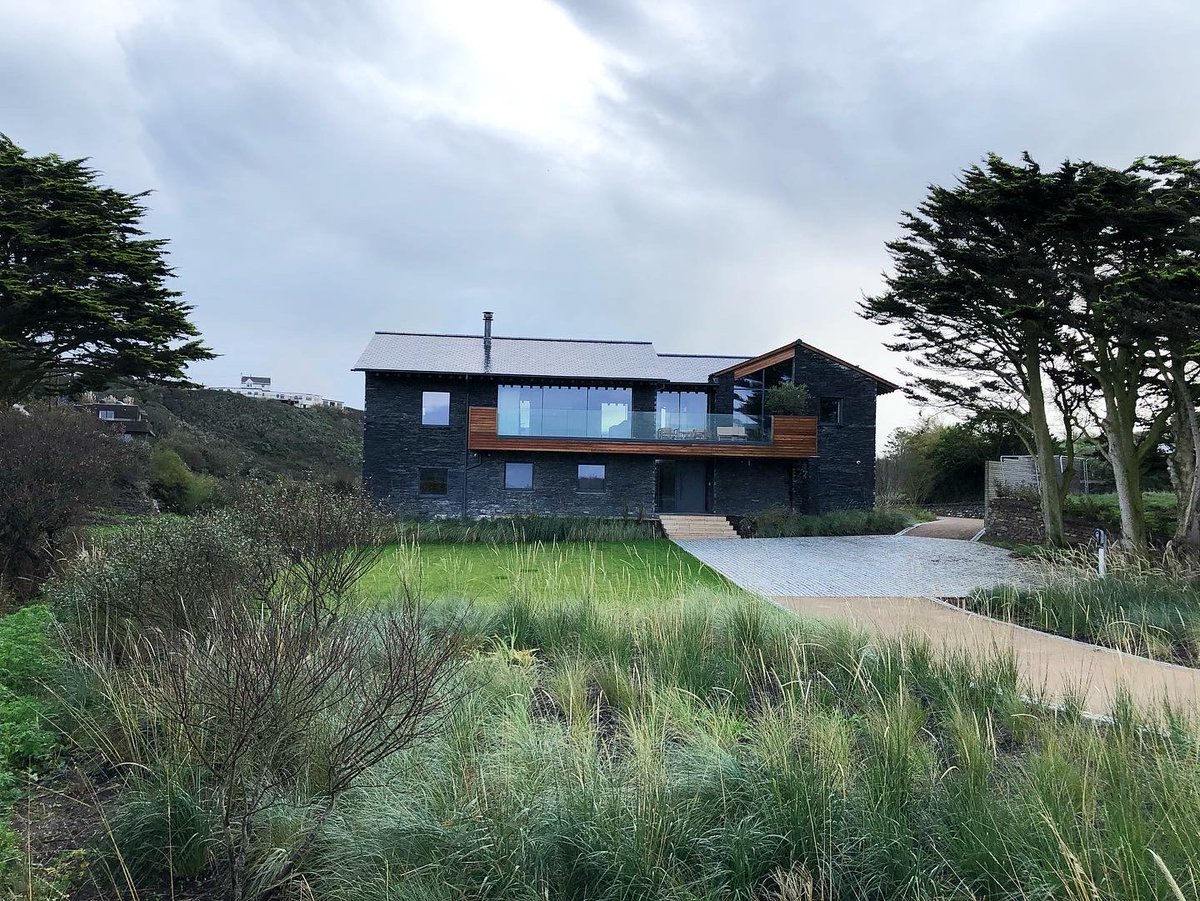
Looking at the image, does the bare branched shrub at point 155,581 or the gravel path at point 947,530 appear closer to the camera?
the bare branched shrub at point 155,581

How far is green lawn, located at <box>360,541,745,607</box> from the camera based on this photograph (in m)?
6.95

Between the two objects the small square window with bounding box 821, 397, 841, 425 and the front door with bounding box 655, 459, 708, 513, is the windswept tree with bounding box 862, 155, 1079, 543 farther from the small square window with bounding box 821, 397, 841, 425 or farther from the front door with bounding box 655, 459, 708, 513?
the front door with bounding box 655, 459, 708, 513

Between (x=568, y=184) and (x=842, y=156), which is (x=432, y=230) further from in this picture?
(x=842, y=156)

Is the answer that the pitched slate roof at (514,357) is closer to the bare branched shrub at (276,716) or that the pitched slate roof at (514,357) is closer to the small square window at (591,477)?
the small square window at (591,477)

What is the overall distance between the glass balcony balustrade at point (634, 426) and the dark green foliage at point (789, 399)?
0.68 metres

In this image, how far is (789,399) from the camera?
22688mm

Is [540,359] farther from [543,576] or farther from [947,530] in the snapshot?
[543,576]

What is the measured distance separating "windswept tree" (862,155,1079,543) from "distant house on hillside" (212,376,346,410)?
41825 mm

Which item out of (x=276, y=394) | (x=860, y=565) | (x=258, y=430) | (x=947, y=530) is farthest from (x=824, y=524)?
(x=276, y=394)

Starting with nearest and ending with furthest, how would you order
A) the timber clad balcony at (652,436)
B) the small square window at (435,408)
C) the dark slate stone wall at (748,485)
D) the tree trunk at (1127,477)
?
1. the tree trunk at (1127,477)
2. the timber clad balcony at (652,436)
3. the small square window at (435,408)
4. the dark slate stone wall at (748,485)

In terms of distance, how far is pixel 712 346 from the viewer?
31609mm

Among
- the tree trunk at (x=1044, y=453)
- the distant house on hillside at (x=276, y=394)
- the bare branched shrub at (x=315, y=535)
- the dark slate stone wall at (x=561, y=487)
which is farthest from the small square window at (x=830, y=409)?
the distant house on hillside at (x=276, y=394)

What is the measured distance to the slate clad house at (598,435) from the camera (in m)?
22.0

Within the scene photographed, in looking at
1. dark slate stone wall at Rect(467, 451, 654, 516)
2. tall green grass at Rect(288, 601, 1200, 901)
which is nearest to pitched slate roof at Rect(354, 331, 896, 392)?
dark slate stone wall at Rect(467, 451, 654, 516)
